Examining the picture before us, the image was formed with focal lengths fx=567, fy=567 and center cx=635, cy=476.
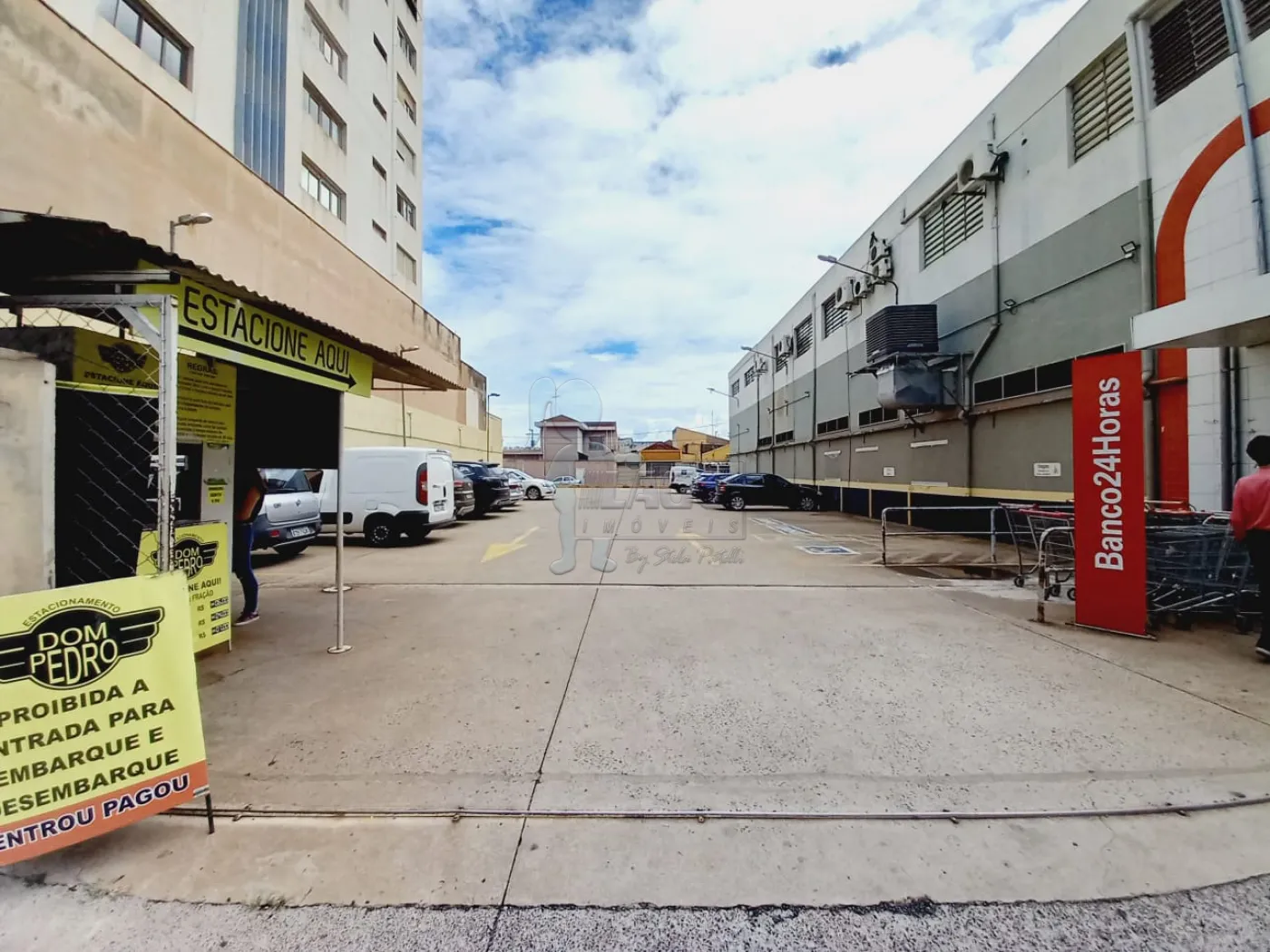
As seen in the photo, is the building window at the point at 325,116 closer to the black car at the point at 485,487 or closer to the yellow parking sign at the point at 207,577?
the black car at the point at 485,487

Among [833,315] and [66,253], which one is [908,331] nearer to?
[833,315]

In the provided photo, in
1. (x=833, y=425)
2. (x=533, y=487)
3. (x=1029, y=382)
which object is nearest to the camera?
(x=1029, y=382)

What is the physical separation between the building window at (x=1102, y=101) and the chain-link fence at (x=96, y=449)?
12.7 meters

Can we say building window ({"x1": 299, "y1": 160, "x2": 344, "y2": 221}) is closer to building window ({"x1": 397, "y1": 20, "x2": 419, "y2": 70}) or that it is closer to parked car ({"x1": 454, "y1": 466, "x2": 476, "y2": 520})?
building window ({"x1": 397, "y1": 20, "x2": 419, "y2": 70})

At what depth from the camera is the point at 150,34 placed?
→ 456 inches

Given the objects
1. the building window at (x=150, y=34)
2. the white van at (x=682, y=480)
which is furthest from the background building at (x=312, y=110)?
the white van at (x=682, y=480)

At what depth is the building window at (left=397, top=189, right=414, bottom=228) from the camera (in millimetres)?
25969

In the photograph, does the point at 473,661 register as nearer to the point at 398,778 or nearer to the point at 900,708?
the point at 398,778

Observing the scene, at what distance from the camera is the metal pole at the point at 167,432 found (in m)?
2.61

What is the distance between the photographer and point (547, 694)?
398 centimetres

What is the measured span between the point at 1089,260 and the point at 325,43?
76.4ft

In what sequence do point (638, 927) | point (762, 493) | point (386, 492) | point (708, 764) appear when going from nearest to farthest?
point (638, 927), point (708, 764), point (386, 492), point (762, 493)

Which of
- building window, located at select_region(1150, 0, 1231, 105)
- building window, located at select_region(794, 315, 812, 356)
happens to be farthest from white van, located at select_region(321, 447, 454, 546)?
building window, located at select_region(794, 315, 812, 356)

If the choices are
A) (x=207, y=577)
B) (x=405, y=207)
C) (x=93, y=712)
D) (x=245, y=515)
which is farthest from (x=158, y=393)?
(x=405, y=207)
